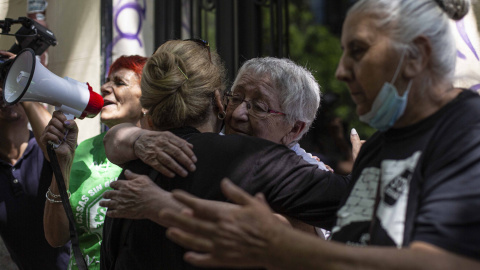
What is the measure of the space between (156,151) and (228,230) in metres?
0.61

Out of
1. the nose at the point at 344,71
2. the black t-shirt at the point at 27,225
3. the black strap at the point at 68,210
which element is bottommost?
the black t-shirt at the point at 27,225

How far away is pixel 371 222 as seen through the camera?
120 cm

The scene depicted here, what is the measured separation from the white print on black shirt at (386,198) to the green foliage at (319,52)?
82.7 inches

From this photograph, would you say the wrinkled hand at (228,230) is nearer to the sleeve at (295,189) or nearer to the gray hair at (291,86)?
the sleeve at (295,189)

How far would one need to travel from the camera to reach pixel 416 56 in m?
1.18

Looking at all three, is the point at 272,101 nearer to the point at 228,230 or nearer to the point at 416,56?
the point at 416,56

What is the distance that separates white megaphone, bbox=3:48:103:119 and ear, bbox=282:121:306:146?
772 mm

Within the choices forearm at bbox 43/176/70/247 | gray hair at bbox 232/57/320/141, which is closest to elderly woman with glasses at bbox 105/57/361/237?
gray hair at bbox 232/57/320/141

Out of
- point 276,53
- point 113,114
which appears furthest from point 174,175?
point 276,53

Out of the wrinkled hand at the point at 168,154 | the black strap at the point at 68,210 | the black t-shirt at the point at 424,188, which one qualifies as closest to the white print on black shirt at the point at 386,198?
the black t-shirt at the point at 424,188

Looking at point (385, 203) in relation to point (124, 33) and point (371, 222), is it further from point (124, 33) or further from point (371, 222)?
point (124, 33)

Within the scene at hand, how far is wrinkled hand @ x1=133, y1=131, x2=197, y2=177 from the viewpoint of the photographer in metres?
1.55

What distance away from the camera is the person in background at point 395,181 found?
3.25ft

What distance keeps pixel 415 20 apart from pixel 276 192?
609 millimetres
